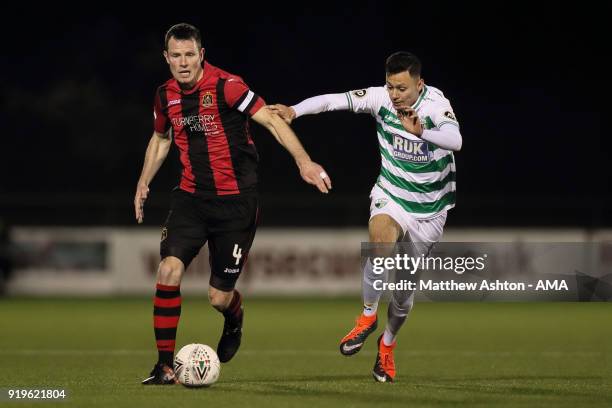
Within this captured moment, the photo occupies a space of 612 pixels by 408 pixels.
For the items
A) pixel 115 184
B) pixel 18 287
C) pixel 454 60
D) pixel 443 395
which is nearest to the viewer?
pixel 443 395

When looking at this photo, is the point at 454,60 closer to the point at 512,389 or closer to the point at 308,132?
the point at 308,132

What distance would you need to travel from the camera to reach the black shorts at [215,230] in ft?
24.3

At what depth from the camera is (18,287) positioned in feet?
63.4

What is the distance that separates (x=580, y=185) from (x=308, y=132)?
6.72 m

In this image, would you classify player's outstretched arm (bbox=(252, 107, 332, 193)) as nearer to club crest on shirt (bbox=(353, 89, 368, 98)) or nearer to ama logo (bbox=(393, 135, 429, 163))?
club crest on shirt (bbox=(353, 89, 368, 98))

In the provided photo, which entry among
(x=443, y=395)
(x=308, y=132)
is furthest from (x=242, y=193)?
(x=308, y=132)

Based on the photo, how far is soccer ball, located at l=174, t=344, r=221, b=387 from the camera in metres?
6.98

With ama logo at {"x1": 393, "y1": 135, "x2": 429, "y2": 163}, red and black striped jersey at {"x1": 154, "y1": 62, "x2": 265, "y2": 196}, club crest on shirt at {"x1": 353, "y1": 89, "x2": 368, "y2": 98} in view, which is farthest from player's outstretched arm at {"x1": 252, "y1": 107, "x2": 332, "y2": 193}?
ama logo at {"x1": 393, "y1": 135, "x2": 429, "y2": 163}

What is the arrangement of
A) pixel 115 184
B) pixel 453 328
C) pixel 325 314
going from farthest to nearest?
1. pixel 115 184
2. pixel 325 314
3. pixel 453 328

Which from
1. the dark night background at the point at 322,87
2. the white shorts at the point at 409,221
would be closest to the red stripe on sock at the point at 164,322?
the white shorts at the point at 409,221

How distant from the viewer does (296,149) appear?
6.54 metres

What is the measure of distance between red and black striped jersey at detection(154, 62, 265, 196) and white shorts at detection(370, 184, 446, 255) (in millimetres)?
986

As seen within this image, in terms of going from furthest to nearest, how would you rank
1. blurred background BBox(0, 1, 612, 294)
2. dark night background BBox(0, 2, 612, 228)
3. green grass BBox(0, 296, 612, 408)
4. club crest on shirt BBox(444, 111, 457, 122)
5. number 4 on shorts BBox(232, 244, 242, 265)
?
dark night background BBox(0, 2, 612, 228)
blurred background BBox(0, 1, 612, 294)
number 4 on shorts BBox(232, 244, 242, 265)
club crest on shirt BBox(444, 111, 457, 122)
green grass BBox(0, 296, 612, 408)

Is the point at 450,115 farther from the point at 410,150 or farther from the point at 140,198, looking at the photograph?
the point at 140,198
